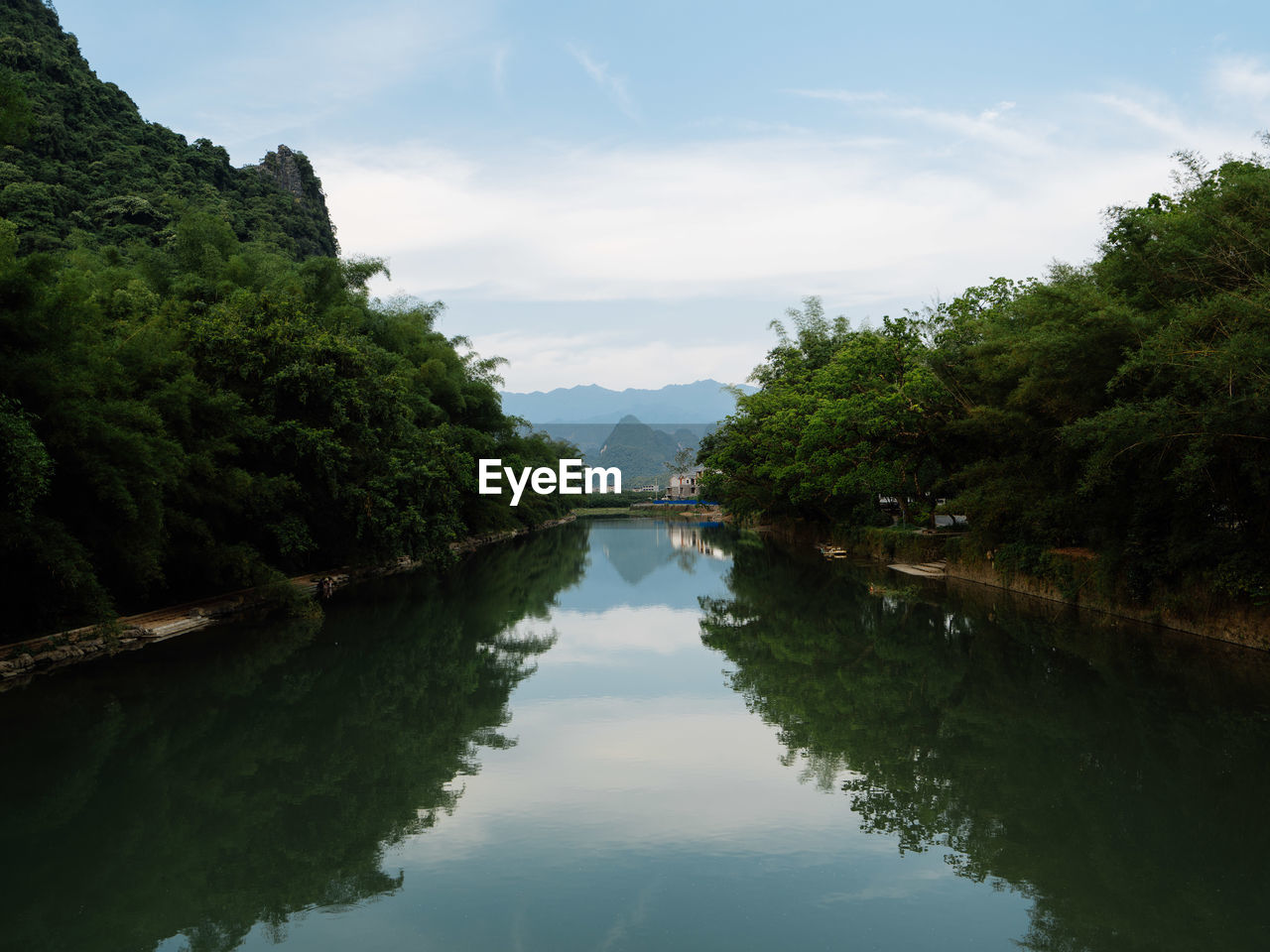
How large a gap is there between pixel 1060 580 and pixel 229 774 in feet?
56.5

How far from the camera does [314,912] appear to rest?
248 inches

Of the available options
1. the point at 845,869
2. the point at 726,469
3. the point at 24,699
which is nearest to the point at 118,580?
the point at 24,699

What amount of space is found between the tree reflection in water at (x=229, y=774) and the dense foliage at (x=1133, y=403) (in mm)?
10046

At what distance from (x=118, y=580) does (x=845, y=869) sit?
1430 centimetres

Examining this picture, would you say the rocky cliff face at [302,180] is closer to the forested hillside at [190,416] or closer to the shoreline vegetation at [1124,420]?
the forested hillside at [190,416]

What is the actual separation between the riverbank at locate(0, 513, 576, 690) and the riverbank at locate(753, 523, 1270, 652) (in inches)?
633

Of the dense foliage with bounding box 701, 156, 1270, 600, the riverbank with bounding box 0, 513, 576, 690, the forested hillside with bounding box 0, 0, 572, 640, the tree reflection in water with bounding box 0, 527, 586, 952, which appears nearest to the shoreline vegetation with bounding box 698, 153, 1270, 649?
the dense foliage with bounding box 701, 156, 1270, 600

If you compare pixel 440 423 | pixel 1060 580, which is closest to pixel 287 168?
pixel 440 423

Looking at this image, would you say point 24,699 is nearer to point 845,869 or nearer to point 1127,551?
point 845,869

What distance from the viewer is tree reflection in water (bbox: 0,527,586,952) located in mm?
6453

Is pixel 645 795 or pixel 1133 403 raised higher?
pixel 1133 403

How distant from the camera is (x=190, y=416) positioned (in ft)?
56.8

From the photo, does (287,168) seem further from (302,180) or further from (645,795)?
(645,795)

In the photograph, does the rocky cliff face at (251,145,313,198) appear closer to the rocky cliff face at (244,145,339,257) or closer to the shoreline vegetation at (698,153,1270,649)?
the rocky cliff face at (244,145,339,257)
